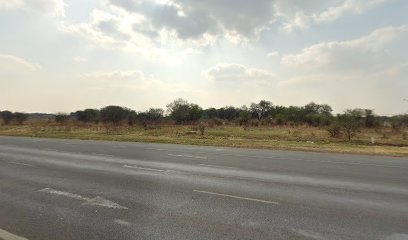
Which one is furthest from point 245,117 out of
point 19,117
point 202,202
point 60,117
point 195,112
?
point 202,202

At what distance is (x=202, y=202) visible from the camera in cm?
891

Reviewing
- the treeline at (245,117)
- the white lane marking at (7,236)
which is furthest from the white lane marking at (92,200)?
the treeline at (245,117)

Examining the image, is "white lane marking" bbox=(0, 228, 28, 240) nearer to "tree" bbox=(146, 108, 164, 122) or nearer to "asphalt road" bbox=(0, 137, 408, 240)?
"asphalt road" bbox=(0, 137, 408, 240)

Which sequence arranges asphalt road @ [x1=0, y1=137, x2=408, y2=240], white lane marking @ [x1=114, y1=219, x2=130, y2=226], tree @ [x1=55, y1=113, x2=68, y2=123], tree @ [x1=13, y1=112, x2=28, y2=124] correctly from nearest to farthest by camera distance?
asphalt road @ [x1=0, y1=137, x2=408, y2=240] → white lane marking @ [x1=114, y1=219, x2=130, y2=226] → tree @ [x1=55, y1=113, x2=68, y2=123] → tree @ [x1=13, y1=112, x2=28, y2=124]

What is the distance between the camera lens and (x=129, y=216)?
7.70m

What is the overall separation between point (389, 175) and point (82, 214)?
11029 mm

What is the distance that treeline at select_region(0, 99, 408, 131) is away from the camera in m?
58.6

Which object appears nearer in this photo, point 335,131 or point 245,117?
point 335,131

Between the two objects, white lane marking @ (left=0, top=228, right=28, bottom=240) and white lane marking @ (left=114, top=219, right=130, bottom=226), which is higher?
white lane marking @ (left=114, top=219, right=130, bottom=226)

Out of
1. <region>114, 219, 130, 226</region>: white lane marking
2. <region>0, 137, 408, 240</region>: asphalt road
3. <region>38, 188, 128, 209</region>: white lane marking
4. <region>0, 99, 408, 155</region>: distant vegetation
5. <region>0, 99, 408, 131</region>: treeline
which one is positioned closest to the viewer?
<region>0, 137, 408, 240</region>: asphalt road

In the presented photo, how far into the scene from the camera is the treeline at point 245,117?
192 feet

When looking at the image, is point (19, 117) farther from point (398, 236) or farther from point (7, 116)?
point (398, 236)

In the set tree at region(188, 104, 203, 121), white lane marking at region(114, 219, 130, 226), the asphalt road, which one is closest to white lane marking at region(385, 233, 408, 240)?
the asphalt road

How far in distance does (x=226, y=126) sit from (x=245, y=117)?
25.8 meters
